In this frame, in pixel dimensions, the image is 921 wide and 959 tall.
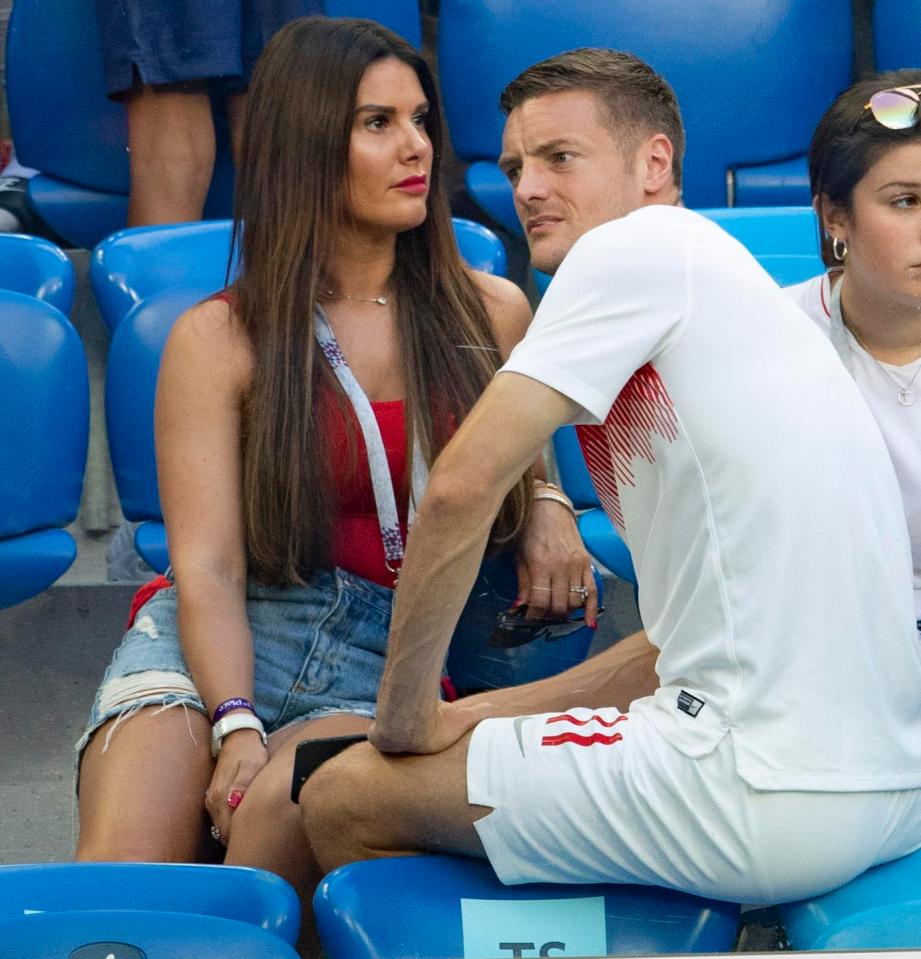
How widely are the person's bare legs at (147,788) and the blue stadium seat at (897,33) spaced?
201 cm

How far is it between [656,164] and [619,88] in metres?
0.09

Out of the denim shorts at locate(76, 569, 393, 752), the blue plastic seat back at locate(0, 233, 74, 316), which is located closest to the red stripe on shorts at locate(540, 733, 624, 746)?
the denim shorts at locate(76, 569, 393, 752)

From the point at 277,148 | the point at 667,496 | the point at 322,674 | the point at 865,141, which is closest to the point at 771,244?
the point at 865,141

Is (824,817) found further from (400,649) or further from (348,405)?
(348,405)

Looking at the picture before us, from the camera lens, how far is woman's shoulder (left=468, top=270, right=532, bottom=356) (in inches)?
79.5

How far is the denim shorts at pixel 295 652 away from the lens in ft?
5.67

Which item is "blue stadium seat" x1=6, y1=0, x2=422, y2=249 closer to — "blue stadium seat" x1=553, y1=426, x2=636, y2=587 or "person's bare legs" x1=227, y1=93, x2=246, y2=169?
"person's bare legs" x1=227, y1=93, x2=246, y2=169

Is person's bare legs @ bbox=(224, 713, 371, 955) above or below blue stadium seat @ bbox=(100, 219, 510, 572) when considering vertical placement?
below

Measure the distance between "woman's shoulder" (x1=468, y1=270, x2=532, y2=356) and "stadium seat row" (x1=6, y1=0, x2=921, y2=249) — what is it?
0.88 meters

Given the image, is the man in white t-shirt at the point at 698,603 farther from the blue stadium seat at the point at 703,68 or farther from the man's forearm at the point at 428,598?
the blue stadium seat at the point at 703,68

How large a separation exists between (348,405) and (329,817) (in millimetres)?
600

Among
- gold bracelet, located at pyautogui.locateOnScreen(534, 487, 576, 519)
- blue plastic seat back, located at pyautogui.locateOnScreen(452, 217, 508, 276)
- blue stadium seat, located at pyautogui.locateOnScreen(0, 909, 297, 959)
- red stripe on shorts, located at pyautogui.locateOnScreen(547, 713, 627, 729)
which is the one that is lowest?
blue stadium seat, located at pyautogui.locateOnScreen(0, 909, 297, 959)

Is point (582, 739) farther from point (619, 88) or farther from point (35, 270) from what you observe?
point (35, 270)

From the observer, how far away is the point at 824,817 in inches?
48.9
